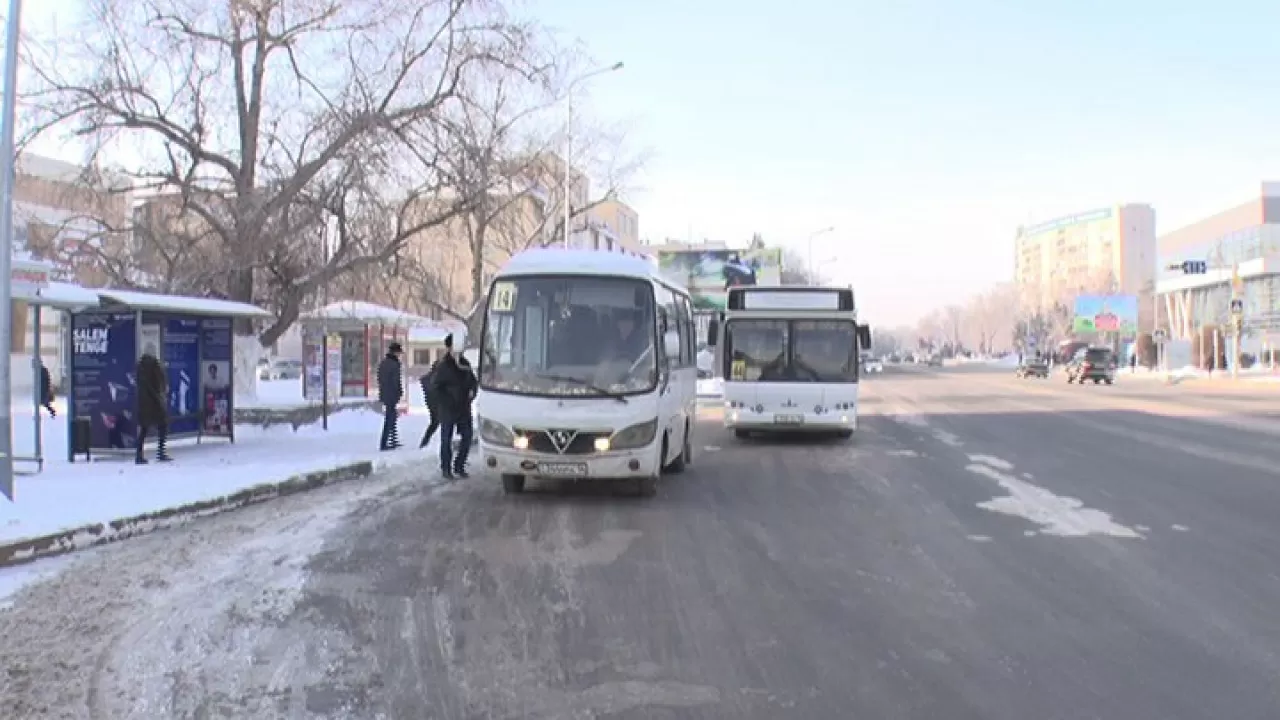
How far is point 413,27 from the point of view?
70.5 ft

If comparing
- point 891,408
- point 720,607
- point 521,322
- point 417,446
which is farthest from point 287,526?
point 891,408

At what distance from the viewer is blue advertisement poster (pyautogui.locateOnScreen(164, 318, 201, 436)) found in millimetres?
15562

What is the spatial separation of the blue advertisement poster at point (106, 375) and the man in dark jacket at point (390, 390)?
12.0 feet

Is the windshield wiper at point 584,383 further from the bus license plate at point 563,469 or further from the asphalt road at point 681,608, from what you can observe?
the asphalt road at point 681,608

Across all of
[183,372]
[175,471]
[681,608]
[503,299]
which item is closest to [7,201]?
[175,471]

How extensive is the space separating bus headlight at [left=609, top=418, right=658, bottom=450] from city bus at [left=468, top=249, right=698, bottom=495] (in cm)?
1

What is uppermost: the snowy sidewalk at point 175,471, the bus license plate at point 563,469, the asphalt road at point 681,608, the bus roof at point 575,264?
the bus roof at point 575,264

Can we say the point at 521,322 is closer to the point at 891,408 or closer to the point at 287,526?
the point at 287,526

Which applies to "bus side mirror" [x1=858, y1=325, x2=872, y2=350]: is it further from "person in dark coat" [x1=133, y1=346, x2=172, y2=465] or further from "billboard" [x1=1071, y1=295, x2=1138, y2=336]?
"billboard" [x1=1071, y1=295, x2=1138, y2=336]

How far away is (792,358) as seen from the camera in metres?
18.3

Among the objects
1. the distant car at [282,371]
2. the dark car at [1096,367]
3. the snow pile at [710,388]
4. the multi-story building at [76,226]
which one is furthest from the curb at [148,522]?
the distant car at [282,371]

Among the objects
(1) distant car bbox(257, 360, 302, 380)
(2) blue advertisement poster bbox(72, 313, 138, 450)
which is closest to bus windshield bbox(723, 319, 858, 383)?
(2) blue advertisement poster bbox(72, 313, 138, 450)

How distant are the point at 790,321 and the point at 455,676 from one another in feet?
45.6

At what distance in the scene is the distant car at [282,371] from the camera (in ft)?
202
